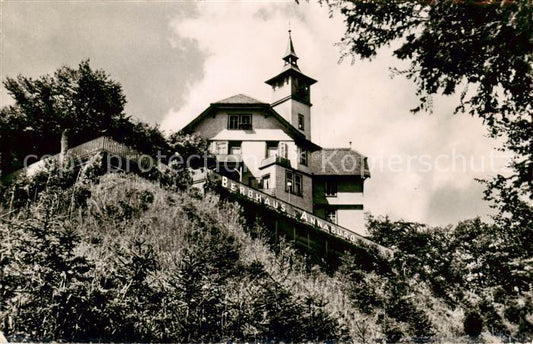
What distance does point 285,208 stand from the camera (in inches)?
1179

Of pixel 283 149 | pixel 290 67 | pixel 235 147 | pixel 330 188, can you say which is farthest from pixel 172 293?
pixel 290 67

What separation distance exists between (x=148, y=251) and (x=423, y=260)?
1002 inches

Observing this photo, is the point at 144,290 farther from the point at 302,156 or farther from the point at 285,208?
the point at 302,156

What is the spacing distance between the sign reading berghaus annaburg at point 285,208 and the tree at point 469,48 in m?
17.7

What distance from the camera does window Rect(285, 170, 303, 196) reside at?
3800cm

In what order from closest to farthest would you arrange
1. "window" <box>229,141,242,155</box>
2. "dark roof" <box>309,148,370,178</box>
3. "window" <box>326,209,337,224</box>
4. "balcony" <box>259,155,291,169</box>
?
"balcony" <box>259,155,291,169</box>
"window" <box>229,141,242,155</box>
"window" <box>326,209,337,224</box>
"dark roof" <box>309,148,370,178</box>

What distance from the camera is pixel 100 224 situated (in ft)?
64.6

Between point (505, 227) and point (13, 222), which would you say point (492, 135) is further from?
point (13, 222)

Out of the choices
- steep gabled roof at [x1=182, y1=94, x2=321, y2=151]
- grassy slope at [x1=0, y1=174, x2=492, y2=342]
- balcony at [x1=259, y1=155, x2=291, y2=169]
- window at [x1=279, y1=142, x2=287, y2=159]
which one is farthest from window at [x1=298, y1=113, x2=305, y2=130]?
grassy slope at [x1=0, y1=174, x2=492, y2=342]

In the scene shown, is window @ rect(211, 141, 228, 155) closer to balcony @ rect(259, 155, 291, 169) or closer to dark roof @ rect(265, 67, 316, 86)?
balcony @ rect(259, 155, 291, 169)

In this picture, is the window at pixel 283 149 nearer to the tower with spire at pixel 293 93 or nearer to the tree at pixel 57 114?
the tower with spire at pixel 293 93

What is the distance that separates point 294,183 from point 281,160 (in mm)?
2311

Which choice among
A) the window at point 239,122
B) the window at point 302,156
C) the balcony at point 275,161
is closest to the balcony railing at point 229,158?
the balcony at point 275,161

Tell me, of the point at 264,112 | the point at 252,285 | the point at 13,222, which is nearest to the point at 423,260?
the point at 264,112
